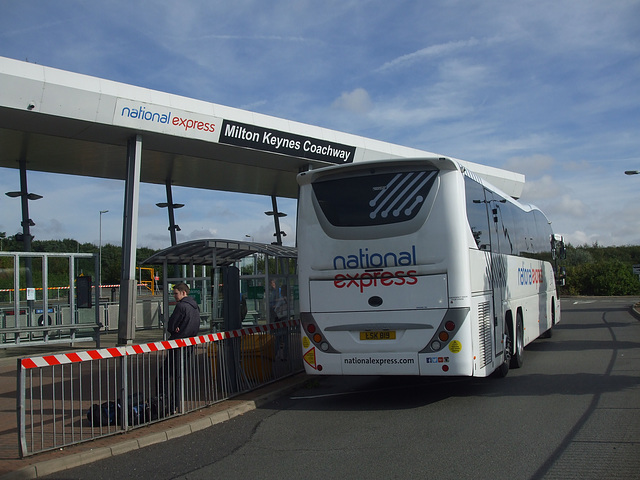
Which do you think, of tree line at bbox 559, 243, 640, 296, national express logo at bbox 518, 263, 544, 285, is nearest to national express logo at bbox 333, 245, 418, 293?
national express logo at bbox 518, 263, 544, 285

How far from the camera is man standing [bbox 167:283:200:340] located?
9266mm

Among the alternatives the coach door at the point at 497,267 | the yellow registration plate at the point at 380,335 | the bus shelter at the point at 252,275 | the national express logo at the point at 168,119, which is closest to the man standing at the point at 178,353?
the yellow registration plate at the point at 380,335

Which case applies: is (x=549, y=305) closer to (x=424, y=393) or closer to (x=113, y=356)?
(x=424, y=393)

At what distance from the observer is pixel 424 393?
10.3 meters

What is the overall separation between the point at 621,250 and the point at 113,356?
9588cm

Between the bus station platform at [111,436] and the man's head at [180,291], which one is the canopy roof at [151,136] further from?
the man's head at [180,291]

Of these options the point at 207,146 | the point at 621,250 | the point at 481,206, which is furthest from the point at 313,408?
the point at 621,250

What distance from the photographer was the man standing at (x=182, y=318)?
30.4ft

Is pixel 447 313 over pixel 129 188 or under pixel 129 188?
under

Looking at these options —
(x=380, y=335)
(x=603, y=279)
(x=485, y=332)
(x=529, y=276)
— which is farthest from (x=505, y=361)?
(x=603, y=279)

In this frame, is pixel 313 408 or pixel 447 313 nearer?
pixel 447 313

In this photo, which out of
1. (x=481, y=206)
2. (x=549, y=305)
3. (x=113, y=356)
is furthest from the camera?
(x=549, y=305)

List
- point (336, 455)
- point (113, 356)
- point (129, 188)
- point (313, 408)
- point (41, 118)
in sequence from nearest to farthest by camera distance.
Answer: point (336, 455)
point (113, 356)
point (313, 408)
point (41, 118)
point (129, 188)

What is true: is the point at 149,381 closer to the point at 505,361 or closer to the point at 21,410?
the point at 21,410
